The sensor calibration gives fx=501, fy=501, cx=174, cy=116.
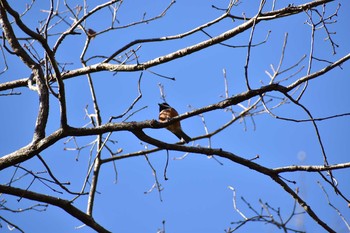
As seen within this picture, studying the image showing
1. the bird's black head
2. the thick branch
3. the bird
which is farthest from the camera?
the bird's black head

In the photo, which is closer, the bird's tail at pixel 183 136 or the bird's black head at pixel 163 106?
the bird's tail at pixel 183 136

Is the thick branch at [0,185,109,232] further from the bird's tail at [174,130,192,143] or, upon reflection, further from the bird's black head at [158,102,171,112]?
the bird's black head at [158,102,171,112]

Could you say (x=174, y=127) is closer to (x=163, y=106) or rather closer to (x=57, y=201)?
(x=163, y=106)

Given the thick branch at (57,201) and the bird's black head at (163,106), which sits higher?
the bird's black head at (163,106)

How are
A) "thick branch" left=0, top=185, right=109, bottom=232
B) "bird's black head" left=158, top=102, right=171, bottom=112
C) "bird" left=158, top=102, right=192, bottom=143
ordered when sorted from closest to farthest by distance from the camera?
"thick branch" left=0, top=185, right=109, bottom=232
"bird" left=158, top=102, right=192, bottom=143
"bird's black head" left=158, top=102, right=171, bottom=112

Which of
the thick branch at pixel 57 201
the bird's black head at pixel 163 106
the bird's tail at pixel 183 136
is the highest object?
the bird's black head at pixel 163 106

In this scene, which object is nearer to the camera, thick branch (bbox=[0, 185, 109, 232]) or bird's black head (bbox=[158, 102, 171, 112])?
thick branch (bbox=[0, 185, 109, 232])

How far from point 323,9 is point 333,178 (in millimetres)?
1533

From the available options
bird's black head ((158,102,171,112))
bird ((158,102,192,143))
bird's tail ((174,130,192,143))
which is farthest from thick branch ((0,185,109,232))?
bird's black head ((158,102,171,112))

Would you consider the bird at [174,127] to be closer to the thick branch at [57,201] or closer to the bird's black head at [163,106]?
the bird's black head at [163,106]

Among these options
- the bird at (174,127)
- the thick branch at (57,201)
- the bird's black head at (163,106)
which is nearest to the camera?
the thick branch at (57,201)

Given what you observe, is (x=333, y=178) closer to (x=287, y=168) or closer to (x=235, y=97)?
(x=287, y=168)

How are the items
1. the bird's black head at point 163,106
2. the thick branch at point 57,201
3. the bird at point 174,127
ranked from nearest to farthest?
the thick branch at point 57,201 < the bird at point 174,127 < the bird's black head at point 163,106

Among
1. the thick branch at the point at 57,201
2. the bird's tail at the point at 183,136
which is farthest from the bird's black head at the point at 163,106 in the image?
the thick branch at the point at 57,201
